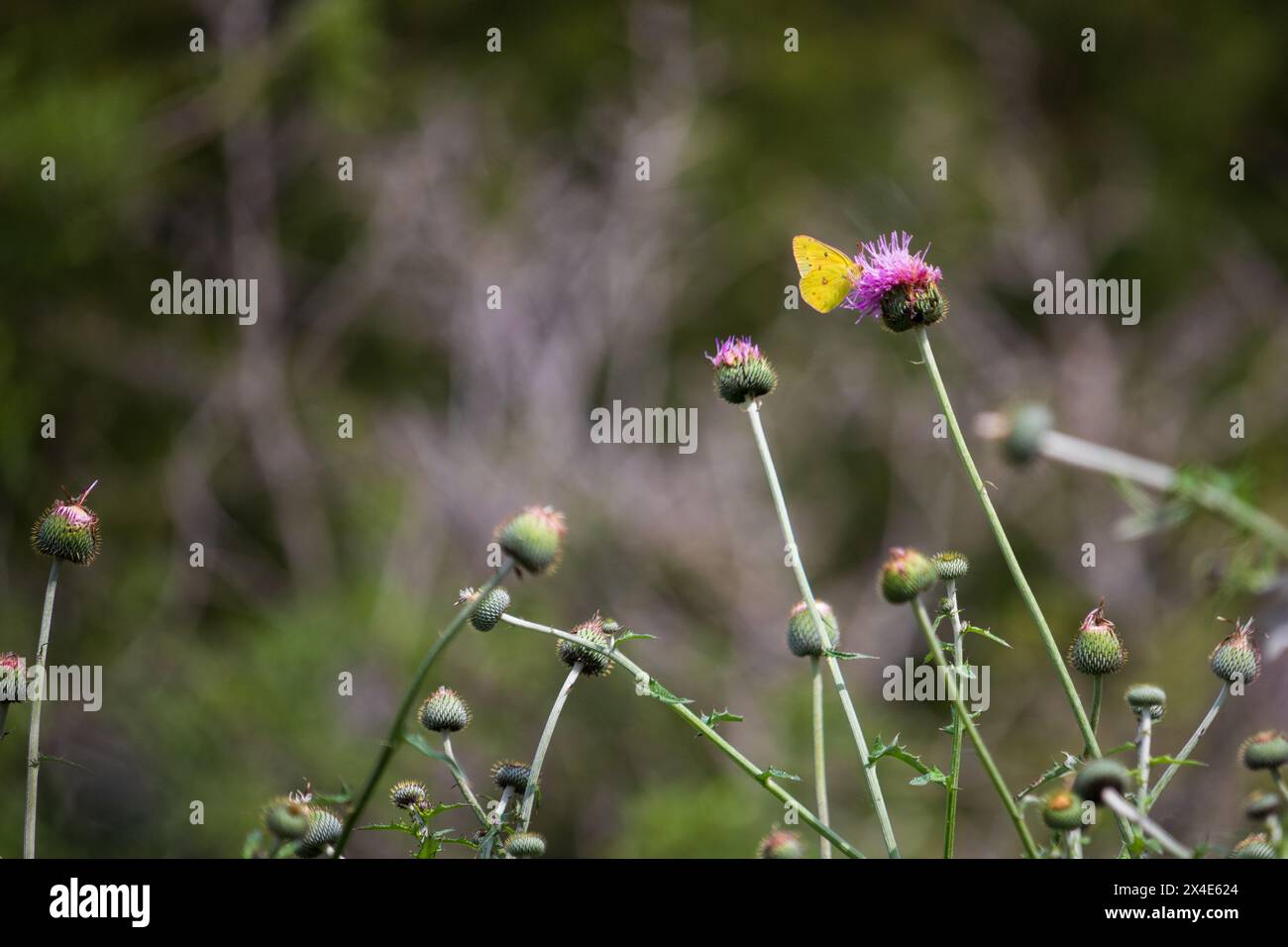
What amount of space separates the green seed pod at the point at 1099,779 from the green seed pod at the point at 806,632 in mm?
356

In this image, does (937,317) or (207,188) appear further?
(207,188)

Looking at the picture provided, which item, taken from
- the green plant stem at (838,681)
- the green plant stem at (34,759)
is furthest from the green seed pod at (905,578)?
the green plant stem at (34,759)

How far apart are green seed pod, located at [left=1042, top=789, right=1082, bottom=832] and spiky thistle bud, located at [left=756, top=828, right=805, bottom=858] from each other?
9.1 inches

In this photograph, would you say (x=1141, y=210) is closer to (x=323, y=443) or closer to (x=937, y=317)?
(x=323, y=443)

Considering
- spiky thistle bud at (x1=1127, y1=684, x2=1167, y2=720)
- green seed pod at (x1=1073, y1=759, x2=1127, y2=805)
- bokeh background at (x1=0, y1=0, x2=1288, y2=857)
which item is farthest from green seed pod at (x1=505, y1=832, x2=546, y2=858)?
bokeh background at (x1=0, y1=0, x2=1288, y2=857)

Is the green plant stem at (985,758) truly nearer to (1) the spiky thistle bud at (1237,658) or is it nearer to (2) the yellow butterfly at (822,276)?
(1) the spiky thistle bud at (1237,658)

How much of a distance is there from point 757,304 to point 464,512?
7.18 meters

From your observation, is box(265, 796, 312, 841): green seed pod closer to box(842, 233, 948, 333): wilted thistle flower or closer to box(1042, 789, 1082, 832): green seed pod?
box(1042, 789, 1082, 832): green seed pod

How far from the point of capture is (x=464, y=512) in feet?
28.7

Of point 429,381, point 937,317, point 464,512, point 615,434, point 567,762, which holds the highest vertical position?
point 429,381

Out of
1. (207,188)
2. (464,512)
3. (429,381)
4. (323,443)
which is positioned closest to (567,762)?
(464,512)

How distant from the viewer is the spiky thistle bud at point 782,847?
3.51ft

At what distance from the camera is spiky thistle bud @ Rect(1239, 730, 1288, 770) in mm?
1181
